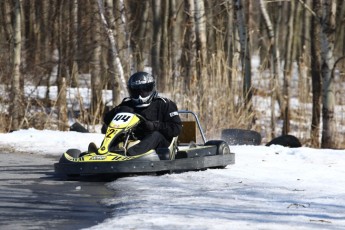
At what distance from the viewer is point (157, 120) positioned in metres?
12.7

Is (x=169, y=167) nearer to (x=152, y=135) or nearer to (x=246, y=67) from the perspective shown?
(x=152, y=135)

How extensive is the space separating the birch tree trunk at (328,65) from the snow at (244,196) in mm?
3407

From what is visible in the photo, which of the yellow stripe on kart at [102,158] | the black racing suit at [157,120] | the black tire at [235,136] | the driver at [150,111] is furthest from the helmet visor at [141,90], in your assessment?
the black tire at [235,136]

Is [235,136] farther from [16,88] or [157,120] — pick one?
[16,88]

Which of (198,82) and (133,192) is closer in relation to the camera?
(133,192)

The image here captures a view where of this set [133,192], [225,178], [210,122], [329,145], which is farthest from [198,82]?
[133,192]

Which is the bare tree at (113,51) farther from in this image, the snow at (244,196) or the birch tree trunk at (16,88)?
the snow at (244,196)

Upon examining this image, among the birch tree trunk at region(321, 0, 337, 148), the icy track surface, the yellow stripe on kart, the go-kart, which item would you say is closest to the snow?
the icy track surface

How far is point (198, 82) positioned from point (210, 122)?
99 cm

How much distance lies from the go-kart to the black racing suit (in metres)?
0.13

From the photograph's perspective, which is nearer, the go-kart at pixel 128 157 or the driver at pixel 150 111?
the go-kart at pixel 128 157

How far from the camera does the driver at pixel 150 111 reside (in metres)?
12.4

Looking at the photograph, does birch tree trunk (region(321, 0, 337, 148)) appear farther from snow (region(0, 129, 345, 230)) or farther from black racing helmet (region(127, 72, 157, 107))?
black racing helmet (region(127, 72, 157, 107))

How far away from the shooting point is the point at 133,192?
1021 centimetres
